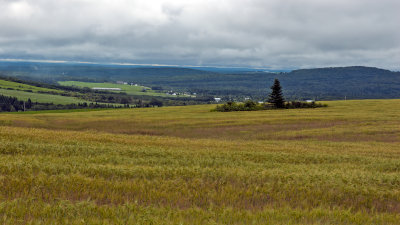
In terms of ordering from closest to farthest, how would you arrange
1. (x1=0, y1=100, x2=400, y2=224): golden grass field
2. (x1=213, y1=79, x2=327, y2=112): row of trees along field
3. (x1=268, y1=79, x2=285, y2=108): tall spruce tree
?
(x1=0, y1=100, x2=400, y2=224): golden grass field
(x1=213, y1=79, x2=327, y2=112): row of trees along field
(x1=268, y1=79, x2=285, y2=108): tall spruce tree

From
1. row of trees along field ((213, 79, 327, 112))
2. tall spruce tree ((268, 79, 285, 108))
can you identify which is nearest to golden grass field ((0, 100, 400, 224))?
row of trees along field ((213, 79, 327, 112))

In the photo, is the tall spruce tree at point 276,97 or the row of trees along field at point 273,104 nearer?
the row of trees along field at point 273,104

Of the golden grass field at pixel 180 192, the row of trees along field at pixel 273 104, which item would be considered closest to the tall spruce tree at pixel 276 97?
the row of trees along field at pixel 273 104

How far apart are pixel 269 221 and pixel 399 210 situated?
4202 millimetres

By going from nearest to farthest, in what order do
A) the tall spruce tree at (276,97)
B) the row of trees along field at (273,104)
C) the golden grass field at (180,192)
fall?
the golden grass field at (180,192) < the row of trees along field at (273,104) < the tall spruce tree at (276,97)

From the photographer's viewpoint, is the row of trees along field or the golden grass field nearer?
the golden grass field

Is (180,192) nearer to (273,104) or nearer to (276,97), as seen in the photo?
(276,97)

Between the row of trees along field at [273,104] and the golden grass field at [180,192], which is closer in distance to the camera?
the golden grass field at [180,192]

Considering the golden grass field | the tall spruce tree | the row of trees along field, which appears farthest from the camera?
the tall spruce tree

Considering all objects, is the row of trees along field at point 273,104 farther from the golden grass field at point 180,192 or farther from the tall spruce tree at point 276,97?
the golden grass field at point 180,192

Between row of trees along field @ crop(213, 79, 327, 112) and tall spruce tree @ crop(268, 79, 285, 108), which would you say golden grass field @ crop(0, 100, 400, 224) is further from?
tall spruce tree @ crop(268, 79, 285, 108)

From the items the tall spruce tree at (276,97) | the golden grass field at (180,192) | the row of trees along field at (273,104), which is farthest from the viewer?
the tall spruce tree at (276,97)

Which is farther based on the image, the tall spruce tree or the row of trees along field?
the tall spruce tree

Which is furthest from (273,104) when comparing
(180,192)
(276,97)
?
(180,192)
